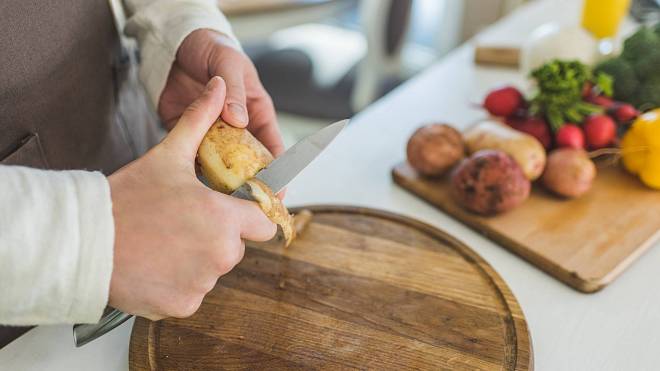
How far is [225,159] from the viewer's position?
659 mm

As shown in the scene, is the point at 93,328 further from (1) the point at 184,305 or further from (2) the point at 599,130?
(2) the point at 599,130

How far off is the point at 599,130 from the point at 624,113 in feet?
0.23

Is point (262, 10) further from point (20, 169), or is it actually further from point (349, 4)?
point (20, 169)

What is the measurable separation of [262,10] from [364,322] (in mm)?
1282

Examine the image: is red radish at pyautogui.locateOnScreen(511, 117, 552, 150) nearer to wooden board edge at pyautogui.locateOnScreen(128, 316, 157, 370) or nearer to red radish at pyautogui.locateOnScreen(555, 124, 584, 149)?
red radish at pyautogui.locateOnScreen(555, 124, 584, 149)

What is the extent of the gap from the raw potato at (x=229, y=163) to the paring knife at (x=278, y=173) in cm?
2

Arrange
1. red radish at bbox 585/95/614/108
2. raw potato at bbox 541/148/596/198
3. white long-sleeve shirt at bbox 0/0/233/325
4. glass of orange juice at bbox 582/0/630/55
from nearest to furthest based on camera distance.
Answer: white long-sleeve shirt at bbox 0/0/233/325
raw potato at bbox 541/148/596/198
red radish at bbox 585/95/614/108
glass of orange juice at bbox 582/0/630/55

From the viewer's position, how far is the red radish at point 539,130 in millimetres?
1009

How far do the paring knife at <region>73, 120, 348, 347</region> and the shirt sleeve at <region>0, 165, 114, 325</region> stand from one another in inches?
3.5

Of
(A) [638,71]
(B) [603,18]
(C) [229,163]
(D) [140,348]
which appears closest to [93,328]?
(D) [140,348]

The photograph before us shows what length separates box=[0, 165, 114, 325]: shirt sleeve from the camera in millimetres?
508

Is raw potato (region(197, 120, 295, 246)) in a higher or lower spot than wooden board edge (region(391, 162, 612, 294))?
higher

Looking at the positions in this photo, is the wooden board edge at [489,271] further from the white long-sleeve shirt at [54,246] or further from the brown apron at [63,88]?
the white long-sleeve shirt at [54,246]

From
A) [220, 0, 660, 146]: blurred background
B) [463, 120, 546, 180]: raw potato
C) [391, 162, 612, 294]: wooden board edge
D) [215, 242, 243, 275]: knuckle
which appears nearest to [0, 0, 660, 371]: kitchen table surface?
[391, 162, 612, 294]: wooden board edge
